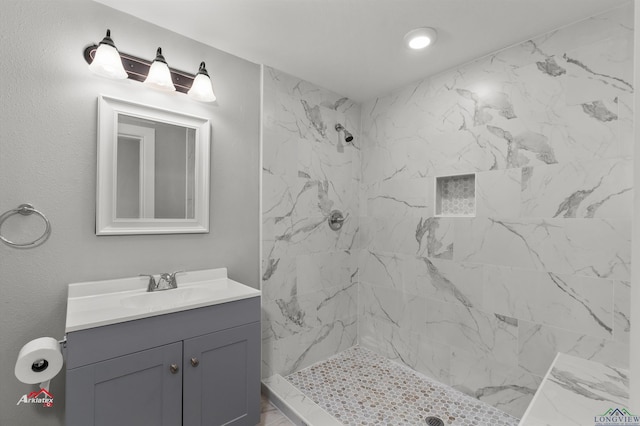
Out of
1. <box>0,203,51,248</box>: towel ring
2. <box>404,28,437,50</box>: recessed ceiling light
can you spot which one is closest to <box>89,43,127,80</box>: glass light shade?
<box>0,203,51,248</box>: towel ring

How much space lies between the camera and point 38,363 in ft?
4.32

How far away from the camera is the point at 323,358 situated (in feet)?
8.87

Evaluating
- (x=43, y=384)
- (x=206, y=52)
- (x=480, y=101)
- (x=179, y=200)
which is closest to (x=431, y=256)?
(x=480, y=101)

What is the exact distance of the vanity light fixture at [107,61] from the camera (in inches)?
61.5

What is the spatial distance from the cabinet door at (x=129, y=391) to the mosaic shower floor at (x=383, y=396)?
1.02m

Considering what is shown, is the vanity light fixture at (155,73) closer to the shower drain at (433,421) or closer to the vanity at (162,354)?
the vanity at (162,354)

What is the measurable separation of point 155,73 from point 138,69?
0.15 m

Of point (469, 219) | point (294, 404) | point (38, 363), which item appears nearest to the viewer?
point (38, 363)

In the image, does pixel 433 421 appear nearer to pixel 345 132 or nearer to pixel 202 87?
pixel 345 132

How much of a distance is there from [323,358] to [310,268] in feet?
2.61

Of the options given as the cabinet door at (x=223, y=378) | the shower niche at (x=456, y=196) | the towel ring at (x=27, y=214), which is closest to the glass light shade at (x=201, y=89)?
the towel ring at (x=27, y=214)

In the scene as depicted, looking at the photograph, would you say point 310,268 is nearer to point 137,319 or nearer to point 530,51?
point 137,319

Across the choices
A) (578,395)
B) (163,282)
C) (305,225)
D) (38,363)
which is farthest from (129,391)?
(578,395)

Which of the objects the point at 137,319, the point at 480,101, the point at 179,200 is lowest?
the point at 137,319
